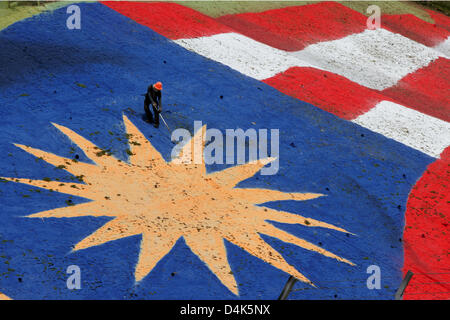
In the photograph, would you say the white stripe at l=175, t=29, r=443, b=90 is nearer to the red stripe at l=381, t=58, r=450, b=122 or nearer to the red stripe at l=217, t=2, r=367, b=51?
the red stripe at l=381, t=58, r=450, b=122

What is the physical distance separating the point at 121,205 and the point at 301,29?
46.8 feet

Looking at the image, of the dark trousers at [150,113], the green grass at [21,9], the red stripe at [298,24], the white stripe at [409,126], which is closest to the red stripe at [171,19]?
the red stripe at [298,24]

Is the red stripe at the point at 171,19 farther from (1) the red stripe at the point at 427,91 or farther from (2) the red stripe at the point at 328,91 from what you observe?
(1) the red stripe at the point at 427,91

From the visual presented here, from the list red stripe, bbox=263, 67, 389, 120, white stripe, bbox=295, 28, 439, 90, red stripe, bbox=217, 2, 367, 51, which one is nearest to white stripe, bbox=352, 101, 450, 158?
red stripe, bbox=263, 67, 389, 120

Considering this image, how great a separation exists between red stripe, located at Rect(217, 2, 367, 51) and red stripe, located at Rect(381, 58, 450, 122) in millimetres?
3829

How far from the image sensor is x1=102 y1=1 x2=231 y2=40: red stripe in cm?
1844

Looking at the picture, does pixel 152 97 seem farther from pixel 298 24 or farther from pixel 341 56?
pixel 298 24

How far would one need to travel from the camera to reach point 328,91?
17.8m

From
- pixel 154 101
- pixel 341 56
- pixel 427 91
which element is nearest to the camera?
pixel 154 101

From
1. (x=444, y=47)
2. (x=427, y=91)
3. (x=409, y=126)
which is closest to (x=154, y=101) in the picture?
(x=409, y=126)

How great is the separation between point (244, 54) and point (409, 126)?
21.2 feet

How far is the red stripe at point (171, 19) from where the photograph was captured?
60.5 ft

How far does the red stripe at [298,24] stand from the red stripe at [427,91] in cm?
383

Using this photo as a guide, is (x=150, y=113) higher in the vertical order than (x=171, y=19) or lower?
lower
